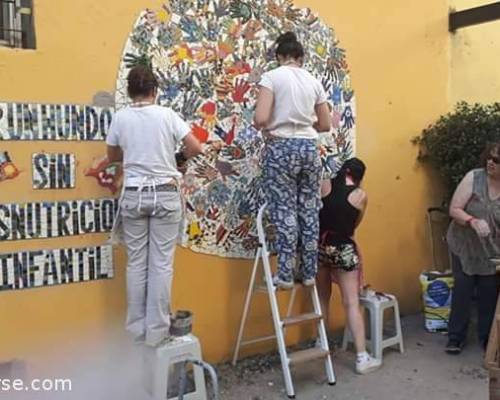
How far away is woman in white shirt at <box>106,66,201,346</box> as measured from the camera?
11.0 feet

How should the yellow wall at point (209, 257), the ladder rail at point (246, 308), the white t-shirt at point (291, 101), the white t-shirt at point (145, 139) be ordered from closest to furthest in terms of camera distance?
the white t-shirt at point (145, 139)
the yellow wall at point (209, 257)
the white t-shirt at point (291, 101)
the ladder rail at point (246, 308)

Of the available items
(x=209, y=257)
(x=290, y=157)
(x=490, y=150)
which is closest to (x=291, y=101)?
(x=290, y=157)

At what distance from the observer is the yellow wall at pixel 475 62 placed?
5727mm

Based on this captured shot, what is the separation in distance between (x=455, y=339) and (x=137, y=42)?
3055mm

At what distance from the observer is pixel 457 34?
5.71 metres

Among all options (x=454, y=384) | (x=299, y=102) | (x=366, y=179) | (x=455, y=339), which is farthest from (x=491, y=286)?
(x=299, y=102)

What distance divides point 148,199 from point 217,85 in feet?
3.70

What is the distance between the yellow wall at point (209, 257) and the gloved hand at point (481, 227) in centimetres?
101

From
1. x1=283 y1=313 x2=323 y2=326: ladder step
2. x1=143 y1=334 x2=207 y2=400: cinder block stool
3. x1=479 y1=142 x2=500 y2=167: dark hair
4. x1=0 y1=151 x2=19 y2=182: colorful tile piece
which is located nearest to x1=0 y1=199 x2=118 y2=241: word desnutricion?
x1=0 y1=151 x2=19 y2=182: colorful tile piece

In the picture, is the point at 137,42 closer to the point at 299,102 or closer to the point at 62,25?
the point at 62,25

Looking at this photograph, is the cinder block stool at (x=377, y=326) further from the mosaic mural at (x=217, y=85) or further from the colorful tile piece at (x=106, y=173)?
the colorful tile piece at (x=106, y=173)

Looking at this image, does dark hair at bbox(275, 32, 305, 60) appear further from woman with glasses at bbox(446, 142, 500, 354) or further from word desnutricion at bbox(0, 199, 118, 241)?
woman with glasses at bbox(446, 142, 500, 354)

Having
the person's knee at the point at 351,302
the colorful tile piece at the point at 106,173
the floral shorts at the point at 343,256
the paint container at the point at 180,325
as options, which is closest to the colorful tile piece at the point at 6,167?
the colorful tile piece at the point at 106,173

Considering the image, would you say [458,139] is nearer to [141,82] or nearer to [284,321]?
[284,321]
